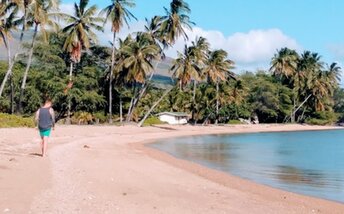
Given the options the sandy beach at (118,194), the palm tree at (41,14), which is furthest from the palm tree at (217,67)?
the sandy beach at (118,194)

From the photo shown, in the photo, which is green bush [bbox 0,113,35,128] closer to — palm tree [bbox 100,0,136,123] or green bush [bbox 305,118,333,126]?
palm tree [bbox 100,0,136,123]

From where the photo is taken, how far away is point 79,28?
43.5 metres

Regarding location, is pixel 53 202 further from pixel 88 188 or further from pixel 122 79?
pixel 122 79

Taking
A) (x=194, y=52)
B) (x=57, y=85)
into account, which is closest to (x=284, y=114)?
(x=194, y=52)

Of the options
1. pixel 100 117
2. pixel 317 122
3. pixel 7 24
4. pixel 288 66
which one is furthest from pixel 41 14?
pixel 317 122

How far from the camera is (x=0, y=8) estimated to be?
1361 inches

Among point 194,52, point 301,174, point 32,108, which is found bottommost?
point 301,174

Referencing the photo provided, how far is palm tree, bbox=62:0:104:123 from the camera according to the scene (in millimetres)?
43375

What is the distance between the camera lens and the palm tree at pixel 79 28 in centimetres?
4338

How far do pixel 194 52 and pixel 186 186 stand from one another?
1754 inches

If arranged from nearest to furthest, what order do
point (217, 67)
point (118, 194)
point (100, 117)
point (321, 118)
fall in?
point (118, 194), point (100, 117), point (217, 67), point (321, 118)

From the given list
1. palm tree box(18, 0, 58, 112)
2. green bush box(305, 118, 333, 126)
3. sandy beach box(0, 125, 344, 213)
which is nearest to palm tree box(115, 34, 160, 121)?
palm tree box(18, 0, 58, 112)

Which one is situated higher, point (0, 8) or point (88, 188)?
point (0, 8)

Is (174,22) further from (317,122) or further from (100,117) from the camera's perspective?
(317,122)
